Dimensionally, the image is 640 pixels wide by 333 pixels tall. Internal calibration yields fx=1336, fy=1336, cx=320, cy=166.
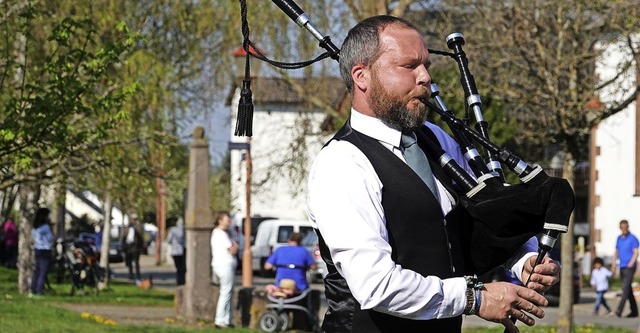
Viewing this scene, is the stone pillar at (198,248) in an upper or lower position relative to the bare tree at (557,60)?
lower

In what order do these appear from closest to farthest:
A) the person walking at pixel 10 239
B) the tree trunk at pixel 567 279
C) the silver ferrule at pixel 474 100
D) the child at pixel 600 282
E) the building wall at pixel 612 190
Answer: the silver ferrule at pixel 474 100 → the tree trunk at pixel 567 279 → the child at pixel 600 282 → the person walking at pixel 10 239 → the building wall at pixel 612 190

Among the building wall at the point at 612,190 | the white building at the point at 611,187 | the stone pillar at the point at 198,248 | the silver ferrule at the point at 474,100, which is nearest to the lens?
the silver ferrule at the point at 474,100

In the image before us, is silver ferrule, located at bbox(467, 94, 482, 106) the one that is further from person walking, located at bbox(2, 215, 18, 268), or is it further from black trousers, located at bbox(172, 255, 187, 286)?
person walking, located at bbox(2, 215, 18, 268)

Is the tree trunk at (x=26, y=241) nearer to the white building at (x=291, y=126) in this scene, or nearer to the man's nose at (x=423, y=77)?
the white building at (x=291, y=126)

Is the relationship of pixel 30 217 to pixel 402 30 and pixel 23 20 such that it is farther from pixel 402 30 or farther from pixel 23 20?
pixel 402 30

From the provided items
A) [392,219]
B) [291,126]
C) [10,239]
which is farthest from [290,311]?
[10,239]

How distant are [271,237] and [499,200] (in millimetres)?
36321

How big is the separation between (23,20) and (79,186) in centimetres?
912

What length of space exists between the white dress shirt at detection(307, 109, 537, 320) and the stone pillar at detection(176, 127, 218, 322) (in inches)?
620

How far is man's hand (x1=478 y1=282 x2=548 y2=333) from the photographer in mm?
4012

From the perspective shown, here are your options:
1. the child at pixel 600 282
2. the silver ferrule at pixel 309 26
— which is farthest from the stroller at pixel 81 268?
the silver ferrule at pixel 309 26

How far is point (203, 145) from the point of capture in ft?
68.9

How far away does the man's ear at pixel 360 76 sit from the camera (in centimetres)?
423

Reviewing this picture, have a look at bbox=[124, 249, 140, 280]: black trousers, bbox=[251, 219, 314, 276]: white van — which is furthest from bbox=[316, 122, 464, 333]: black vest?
bbox=[251, 219, 314, 276]: white van
